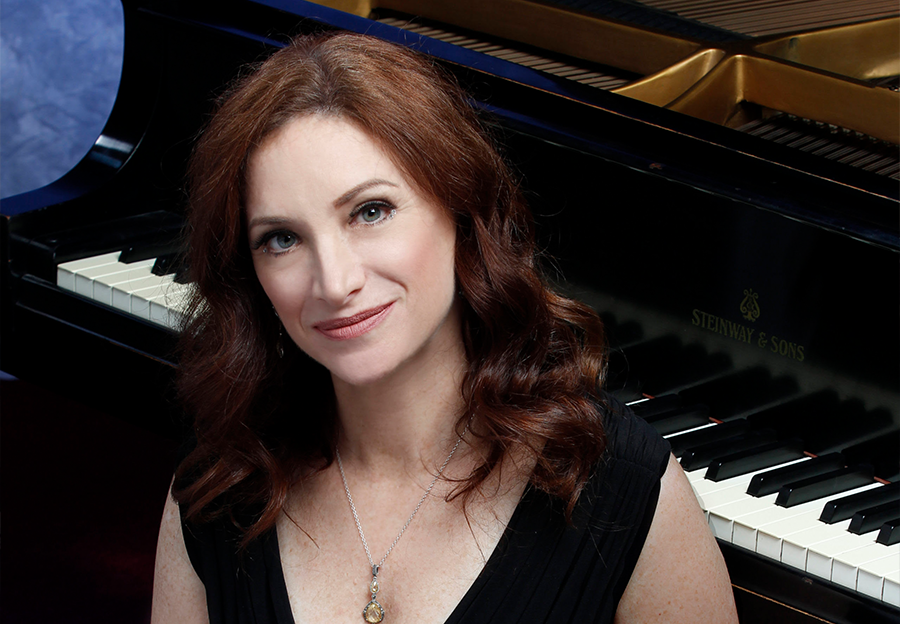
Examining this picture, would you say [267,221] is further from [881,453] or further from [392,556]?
[881,453]

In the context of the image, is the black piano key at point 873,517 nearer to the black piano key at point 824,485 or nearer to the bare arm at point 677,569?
the black piano key at point 824,485

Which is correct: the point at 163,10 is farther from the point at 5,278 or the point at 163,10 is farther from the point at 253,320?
the point at 253,320

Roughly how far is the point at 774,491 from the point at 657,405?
1.04 feet

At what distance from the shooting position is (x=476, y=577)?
5.09ft

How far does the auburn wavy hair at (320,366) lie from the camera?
1448 millimetres

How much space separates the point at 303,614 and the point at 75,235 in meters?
1.45

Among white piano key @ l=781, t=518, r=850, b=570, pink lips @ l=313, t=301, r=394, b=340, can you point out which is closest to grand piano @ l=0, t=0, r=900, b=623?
white piano key @ l=781, t=518, r=850, b=570

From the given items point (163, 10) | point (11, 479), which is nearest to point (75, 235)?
point (163, 10)

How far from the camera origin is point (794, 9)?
3.15 m

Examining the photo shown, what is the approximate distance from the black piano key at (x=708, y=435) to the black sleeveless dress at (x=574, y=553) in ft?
1.38

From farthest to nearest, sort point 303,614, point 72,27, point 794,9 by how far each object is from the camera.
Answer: point 72,27, point 794,9, point 303,614

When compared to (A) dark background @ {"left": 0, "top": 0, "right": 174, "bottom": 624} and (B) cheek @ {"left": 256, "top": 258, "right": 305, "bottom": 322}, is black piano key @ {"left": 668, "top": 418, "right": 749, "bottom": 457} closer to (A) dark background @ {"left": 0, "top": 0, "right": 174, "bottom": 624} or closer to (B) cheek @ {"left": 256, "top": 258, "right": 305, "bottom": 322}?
(B) cheek @ {"left": 256, "top": 258, "right": 305, "bottom": 322}

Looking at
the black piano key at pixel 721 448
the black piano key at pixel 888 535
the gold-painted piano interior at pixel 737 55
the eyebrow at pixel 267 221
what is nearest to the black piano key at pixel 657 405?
the black piano key at pixel 721 448

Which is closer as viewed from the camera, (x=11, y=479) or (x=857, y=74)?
(x=857, y=74)
